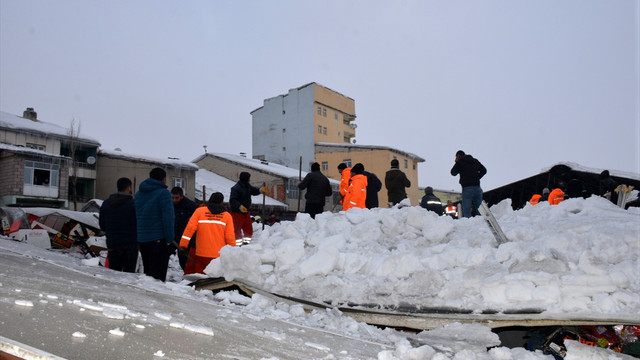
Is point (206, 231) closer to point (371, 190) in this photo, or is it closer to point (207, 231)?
point (207, 231)

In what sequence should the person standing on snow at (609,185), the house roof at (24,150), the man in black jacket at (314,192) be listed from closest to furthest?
the man in black jacket at (314,192) < the person standing on snow at (609,185) < the house roof at (24,150)

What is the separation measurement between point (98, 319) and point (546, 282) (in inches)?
147

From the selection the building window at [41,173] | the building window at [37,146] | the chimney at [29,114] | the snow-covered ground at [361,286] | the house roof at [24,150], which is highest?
the chimney at [29,114]

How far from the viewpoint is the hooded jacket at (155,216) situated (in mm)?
5410

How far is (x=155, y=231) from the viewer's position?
545cm

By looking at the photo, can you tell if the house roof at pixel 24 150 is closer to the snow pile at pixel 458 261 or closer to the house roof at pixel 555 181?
the house roof at pixel 555 181

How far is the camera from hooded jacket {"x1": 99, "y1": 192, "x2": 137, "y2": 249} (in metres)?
5.73

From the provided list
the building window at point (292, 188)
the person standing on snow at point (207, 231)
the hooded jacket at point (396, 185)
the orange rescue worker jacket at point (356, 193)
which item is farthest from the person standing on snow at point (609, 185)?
the building window at point (292, 188)

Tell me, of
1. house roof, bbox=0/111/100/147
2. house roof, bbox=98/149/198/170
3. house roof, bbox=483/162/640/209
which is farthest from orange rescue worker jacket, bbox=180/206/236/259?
house roof, bbox=0/111/100/147

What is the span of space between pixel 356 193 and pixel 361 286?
143 inches

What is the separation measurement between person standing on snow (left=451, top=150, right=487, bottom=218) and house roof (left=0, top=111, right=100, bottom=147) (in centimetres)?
2924

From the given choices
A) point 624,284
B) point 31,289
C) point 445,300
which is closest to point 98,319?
point 31,289

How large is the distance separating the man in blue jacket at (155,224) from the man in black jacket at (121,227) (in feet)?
1.08

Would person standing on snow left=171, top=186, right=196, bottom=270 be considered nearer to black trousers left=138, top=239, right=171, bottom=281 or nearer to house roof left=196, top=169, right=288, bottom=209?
black trousers left=138, top=239, right=171, bottom=281
